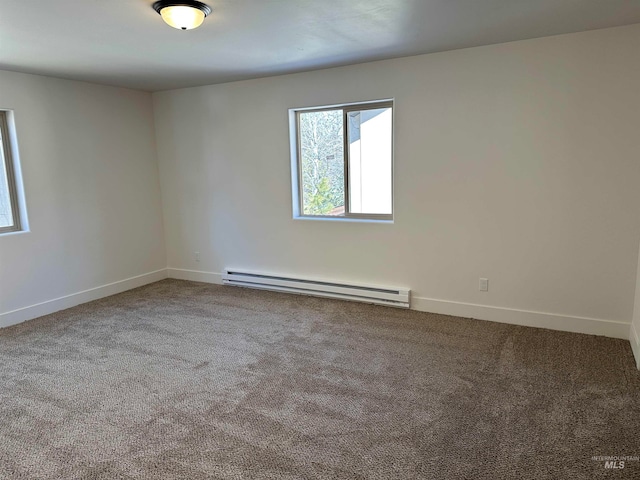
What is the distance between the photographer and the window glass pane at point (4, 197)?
394 cm

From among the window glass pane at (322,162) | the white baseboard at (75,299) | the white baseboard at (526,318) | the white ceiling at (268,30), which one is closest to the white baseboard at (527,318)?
the white baseboard at (526,318)

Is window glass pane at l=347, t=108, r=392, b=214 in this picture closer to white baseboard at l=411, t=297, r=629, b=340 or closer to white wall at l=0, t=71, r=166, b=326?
white baseboard at l=411, t=297, r=629, b=340

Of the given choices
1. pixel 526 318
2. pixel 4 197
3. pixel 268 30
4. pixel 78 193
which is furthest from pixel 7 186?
pixel 526 318

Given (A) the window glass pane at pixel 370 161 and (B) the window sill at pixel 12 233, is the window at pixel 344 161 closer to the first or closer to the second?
(A) the window glass pane at pixel 370 161

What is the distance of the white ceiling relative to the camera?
8.14ft

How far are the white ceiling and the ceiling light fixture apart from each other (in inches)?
2.3

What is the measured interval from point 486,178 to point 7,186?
4439 mm

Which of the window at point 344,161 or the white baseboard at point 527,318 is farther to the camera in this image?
the window at point 344,161

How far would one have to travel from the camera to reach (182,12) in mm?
2357

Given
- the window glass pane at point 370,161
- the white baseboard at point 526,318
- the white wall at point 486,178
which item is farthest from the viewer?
the window glass pane at point 370,161

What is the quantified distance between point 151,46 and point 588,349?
4.02 metres

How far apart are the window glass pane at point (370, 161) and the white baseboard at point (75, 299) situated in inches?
111

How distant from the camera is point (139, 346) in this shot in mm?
3402

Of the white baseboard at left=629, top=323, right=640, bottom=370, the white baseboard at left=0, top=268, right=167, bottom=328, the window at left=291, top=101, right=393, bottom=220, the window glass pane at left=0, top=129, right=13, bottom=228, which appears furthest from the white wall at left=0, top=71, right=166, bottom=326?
the white baseboard at left=629, top=323, right=640, bottom=370
